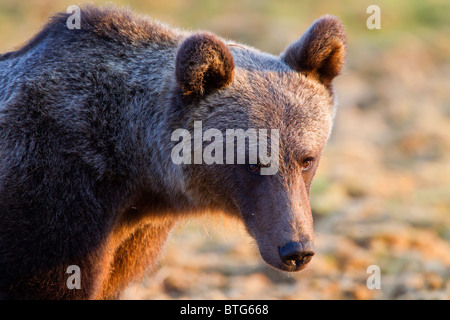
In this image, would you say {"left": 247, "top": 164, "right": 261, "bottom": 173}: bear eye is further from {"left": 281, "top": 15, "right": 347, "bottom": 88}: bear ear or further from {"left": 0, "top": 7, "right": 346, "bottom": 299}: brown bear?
{"left": 281, "top": 15, "right": 347, "bottom": 88}: bear ear

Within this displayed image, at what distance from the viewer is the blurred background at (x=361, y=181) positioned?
25.0 feet

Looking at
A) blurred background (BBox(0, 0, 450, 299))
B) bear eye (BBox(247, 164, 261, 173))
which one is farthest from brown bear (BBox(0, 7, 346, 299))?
blurred background (BBox(0, 0, 450, 299))

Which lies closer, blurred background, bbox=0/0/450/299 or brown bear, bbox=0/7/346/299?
brown bear, bbox=0/7/346/299

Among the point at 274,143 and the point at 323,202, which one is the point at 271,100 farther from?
the point at 323,202

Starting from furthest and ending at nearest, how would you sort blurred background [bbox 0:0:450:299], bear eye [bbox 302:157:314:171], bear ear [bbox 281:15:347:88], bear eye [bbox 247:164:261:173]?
blurred background [bbox 0:0:450:299] < bear ear [bbox 281:15:347:88] < bear eye [bbox 302:157:314:171] < bear eye [bbox 247:164:261:173]

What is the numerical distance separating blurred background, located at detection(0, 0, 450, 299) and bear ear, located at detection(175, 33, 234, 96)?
4.11ft

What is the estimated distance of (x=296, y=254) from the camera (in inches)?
190

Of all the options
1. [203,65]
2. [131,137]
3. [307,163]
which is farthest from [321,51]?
[131,137]

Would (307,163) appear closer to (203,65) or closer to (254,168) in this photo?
(254,168)

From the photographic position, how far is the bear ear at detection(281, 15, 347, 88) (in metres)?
5.45

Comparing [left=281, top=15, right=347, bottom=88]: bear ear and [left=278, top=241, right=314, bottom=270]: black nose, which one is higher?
[left=281, top=15, right=347, bottom=88]: bear ear

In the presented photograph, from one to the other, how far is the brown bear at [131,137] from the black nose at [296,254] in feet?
0.04

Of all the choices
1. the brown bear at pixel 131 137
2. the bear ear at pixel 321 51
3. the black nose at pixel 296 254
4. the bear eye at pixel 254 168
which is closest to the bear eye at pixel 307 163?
the brown bear at pixel 131 137
